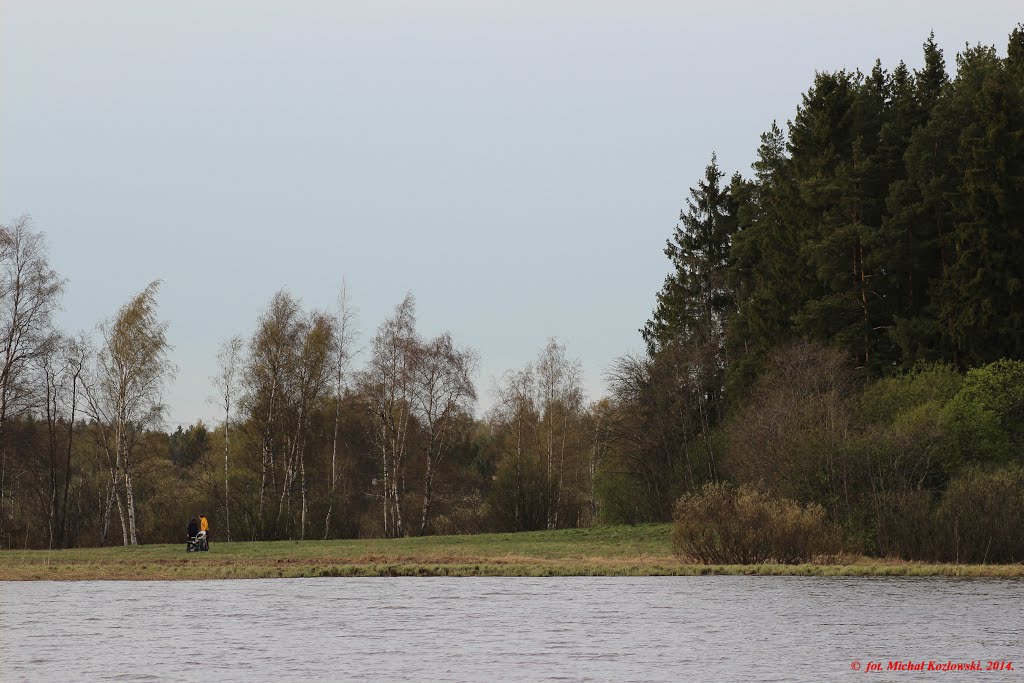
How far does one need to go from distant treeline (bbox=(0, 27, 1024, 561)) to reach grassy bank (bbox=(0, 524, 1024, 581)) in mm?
2912

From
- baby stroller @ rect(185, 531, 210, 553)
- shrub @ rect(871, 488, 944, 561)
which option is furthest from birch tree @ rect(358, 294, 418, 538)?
Answer: shrub @ rect(871, 488, 944, 561)

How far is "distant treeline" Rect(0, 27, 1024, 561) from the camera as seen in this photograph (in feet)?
148

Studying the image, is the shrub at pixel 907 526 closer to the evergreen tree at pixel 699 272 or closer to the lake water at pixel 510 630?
the lake water at pixel 510 630

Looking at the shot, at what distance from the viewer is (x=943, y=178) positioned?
190 feet

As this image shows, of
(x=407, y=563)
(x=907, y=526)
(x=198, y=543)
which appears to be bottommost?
(x=407, y=563)

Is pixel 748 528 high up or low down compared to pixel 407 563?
up

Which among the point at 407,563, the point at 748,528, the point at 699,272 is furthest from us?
the point at 699,272

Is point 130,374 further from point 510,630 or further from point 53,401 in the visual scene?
point 510,630

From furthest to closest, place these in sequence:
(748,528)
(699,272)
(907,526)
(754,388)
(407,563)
Answer: (699,272), (754,388), (407,563), (907,526), (748,528)

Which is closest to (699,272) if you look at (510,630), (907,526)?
(907,526)

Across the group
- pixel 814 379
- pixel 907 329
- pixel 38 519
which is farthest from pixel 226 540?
pixel 907 329

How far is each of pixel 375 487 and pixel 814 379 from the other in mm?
34469

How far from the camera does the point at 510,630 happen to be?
24641mm

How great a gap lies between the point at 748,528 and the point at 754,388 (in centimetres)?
2201
